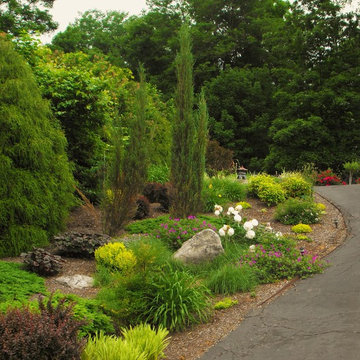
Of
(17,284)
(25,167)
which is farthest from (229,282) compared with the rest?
(25,167)

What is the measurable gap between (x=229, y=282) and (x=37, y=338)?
372cm

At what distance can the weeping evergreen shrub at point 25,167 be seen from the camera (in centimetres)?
A: 787

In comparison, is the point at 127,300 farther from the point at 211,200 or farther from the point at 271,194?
the point at 271,194

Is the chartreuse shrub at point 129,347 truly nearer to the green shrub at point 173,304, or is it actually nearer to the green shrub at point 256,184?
the green shrub at point 173,304

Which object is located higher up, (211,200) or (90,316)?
(211,200)

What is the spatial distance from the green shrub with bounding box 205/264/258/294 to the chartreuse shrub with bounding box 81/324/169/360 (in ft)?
7.12

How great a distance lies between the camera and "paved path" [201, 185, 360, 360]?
15.5 feet

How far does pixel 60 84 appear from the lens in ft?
36.7

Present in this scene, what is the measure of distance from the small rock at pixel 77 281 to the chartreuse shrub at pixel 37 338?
2628 millimetres

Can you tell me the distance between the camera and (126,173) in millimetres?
9602

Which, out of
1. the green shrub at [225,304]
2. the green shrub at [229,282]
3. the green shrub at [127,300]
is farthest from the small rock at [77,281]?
the green shrub at [225,304]

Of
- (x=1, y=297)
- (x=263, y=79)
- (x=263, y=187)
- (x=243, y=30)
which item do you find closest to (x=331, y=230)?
(x=263, y=187)

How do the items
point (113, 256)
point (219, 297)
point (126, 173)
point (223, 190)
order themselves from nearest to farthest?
point (219, 297)
point (113, 256)
point (126, 173)
point (223, 190)

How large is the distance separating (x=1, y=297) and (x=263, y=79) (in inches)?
974
